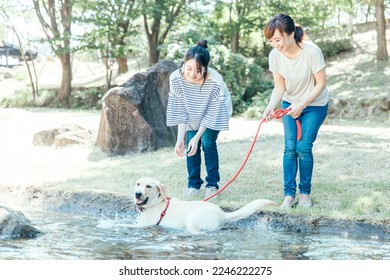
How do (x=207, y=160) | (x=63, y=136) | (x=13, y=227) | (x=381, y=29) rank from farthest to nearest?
(x=381, y=29) → (x=63, y=136) → (x=207, y=160) → (x=13, y=227)

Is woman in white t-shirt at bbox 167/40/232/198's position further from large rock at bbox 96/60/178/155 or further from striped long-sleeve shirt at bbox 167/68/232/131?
large rock at bbox 96/60/178/155

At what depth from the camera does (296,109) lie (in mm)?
5637

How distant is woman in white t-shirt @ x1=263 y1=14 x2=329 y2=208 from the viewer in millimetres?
5520

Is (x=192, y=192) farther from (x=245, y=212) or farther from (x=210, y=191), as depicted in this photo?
(x=245, y=212)

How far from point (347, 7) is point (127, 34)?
7.26 meters

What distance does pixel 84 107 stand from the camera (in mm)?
19750

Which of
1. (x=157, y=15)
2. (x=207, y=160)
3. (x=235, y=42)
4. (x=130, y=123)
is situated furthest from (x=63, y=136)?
(x=235, y=42)

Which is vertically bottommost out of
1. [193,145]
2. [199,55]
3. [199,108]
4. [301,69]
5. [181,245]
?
[181,245]

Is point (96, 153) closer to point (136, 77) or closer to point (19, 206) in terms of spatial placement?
point (136, 77)

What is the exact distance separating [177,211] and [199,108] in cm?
125

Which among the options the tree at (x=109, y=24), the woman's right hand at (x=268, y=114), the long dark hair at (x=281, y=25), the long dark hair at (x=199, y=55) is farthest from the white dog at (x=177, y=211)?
the tree at (x=109, y=24)
